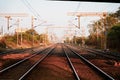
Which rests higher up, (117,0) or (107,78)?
(117,0)

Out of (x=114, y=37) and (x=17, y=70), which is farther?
(x=114, y=37)

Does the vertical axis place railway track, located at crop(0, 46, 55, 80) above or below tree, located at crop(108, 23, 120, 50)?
below

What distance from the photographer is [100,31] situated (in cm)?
8544

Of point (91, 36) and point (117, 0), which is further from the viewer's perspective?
point (91, 36)

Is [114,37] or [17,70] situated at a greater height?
[114,37]

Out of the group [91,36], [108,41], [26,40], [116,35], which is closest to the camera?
[116,35]

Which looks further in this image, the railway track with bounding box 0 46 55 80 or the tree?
the tree

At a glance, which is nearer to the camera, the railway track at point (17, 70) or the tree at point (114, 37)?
the railway track at point (17, 70)

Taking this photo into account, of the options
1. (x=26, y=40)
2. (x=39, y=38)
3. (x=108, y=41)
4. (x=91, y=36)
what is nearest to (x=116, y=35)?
(x=108, y=41)

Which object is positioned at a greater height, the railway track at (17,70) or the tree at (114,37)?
the tree at (114,37)

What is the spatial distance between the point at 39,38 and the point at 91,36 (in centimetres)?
4806

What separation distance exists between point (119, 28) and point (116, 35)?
2.05 m

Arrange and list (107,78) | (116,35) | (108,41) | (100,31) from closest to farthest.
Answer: (107,78) → (116,35) → (108,41) → (100,31)

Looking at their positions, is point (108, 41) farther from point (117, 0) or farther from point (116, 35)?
point (117, 0)
